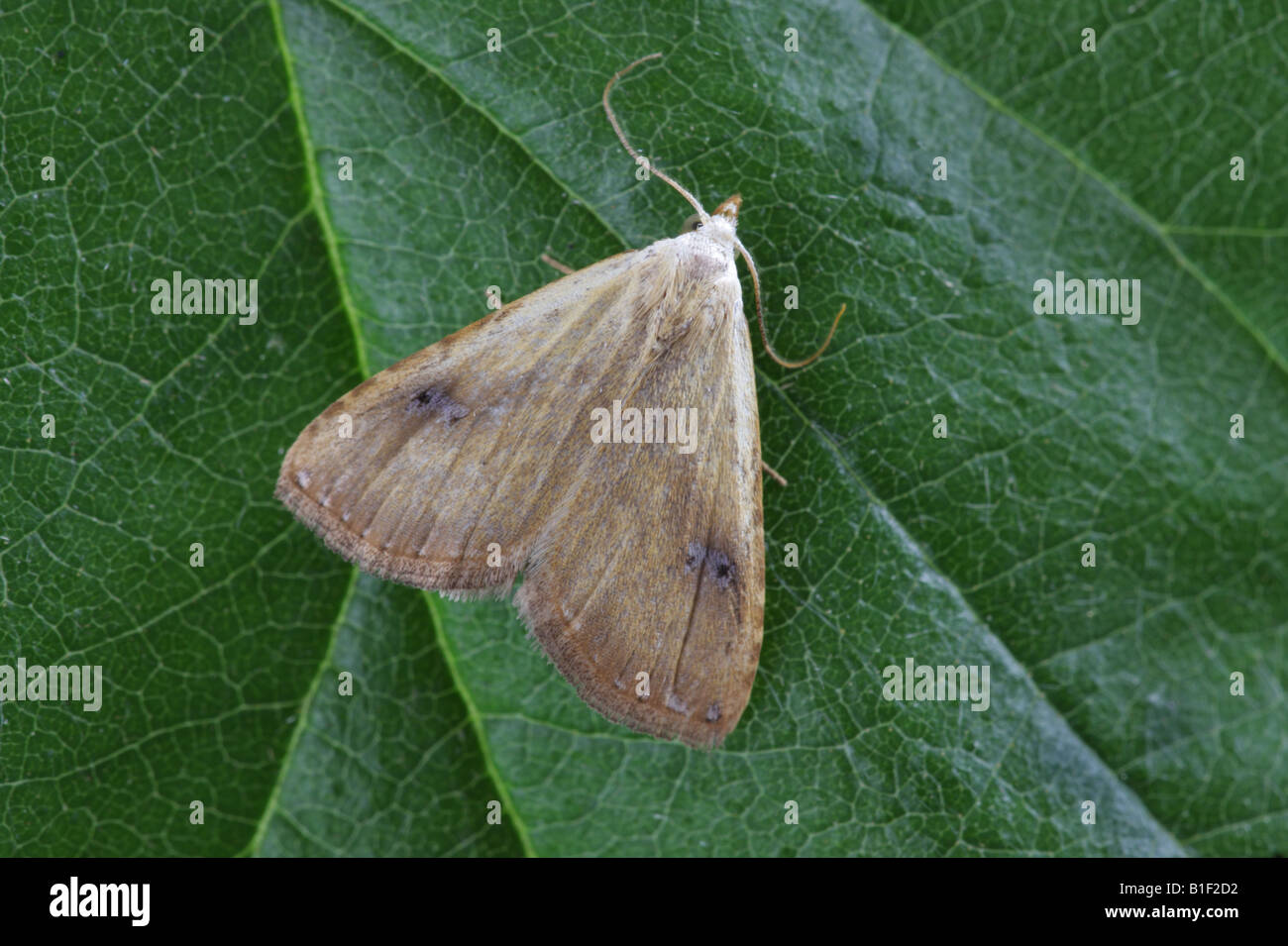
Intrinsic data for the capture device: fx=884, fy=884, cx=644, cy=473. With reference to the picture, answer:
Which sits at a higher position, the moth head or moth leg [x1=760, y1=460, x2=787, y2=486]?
the moth head

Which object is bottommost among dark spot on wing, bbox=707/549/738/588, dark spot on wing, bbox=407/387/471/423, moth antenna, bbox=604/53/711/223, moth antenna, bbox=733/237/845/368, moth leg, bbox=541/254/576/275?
dark spot on wing, bbox=707/549/738/588

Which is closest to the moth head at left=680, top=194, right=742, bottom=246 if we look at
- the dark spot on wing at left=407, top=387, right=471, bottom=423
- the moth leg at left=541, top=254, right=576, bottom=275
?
the moth leg at left=541, top=254, right=576, bottom=275

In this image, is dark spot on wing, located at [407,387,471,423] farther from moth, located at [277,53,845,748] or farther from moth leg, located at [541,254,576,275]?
moth leg, located at [541,254,576,275]

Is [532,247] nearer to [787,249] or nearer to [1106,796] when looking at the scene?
[787,249]

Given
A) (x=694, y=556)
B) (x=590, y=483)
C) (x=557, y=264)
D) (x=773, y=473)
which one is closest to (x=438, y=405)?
(x=590, y=483)

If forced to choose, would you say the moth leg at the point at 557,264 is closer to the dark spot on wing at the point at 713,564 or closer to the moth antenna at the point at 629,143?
the moth antenna at the point at 629,143

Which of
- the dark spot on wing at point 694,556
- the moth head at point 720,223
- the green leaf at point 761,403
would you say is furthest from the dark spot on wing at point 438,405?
the moth head at point 720,223

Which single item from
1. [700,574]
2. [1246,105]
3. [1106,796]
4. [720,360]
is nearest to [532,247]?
[720,360]
